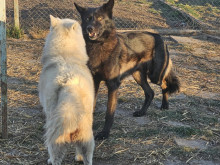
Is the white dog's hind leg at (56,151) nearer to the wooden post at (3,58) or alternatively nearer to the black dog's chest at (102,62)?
the wooden post at (3,58)

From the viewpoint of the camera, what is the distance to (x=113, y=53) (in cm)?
457

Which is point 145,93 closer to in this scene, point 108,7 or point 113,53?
point 113,53

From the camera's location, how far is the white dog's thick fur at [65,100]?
304 cm

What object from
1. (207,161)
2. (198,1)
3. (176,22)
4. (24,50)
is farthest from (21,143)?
(198,1)

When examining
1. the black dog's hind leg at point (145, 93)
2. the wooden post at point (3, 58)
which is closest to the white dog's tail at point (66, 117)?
the wooden post at point (3, 58)

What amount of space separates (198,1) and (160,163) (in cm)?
1386

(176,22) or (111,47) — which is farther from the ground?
(111,47)

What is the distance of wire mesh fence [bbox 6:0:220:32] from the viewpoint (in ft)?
33.8

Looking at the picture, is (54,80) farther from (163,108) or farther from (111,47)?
(163,108)

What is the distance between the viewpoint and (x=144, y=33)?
5.27 m

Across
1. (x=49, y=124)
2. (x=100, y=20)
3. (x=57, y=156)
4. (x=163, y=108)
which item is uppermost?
(x=100, y=20)

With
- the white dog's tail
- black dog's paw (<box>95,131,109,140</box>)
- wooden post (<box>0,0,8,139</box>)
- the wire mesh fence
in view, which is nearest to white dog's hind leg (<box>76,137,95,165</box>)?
the white dog's tail

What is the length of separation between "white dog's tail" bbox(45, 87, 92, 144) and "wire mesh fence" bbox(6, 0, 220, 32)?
6.80 m

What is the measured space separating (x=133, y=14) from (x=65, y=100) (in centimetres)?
943
